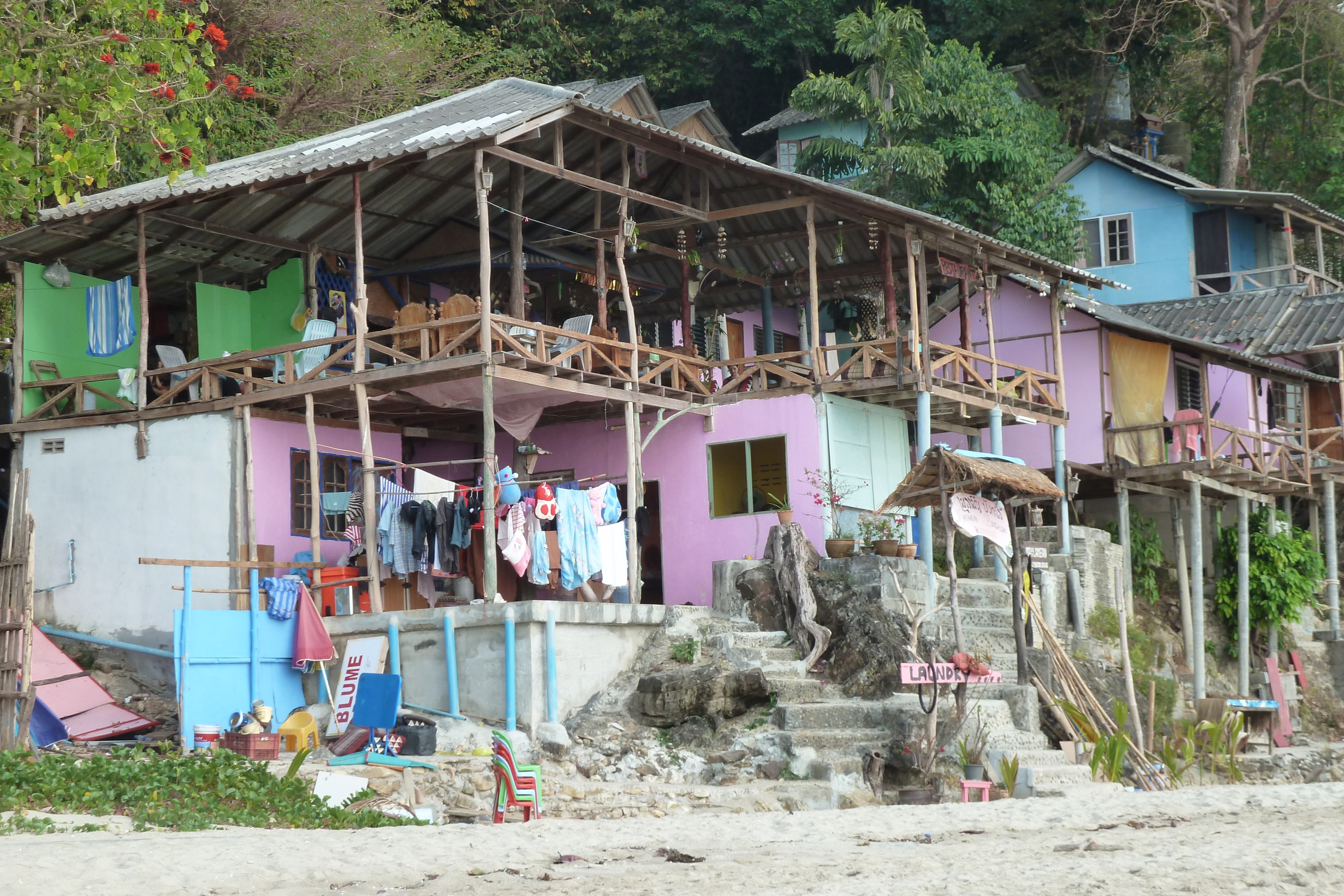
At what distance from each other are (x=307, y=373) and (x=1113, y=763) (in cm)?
1009

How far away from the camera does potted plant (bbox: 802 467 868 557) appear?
20.3 metres

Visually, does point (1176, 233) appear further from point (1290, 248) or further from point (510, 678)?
→ point (510, 678)

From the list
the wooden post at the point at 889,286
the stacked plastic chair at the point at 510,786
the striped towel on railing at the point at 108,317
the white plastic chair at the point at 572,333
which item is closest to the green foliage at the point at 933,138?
the wooden post at the point at 889,286

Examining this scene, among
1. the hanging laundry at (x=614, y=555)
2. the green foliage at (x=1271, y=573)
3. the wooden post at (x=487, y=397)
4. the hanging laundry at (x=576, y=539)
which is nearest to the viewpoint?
the wooden post at (x=487, y=397)

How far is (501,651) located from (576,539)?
214cm

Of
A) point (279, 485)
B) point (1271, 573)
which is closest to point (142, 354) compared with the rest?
point (279, 485)

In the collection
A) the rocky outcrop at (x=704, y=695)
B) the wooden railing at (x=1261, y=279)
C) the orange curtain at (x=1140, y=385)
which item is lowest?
the rocky outcrop at (x=704, y=695)

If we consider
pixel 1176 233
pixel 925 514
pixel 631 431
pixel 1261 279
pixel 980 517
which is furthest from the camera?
pixel 1176 233

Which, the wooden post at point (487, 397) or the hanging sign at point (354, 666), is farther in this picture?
the wooden post at point (487, 397)

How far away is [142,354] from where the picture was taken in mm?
20094

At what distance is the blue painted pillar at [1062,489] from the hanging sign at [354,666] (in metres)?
9.99

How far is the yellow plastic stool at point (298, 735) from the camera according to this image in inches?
647

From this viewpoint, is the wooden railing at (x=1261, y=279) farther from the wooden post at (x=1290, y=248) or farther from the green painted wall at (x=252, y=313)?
the green painted wall at (x=252, y=313)

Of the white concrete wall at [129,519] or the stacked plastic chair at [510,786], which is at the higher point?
the white concrete wall at [129,519]
